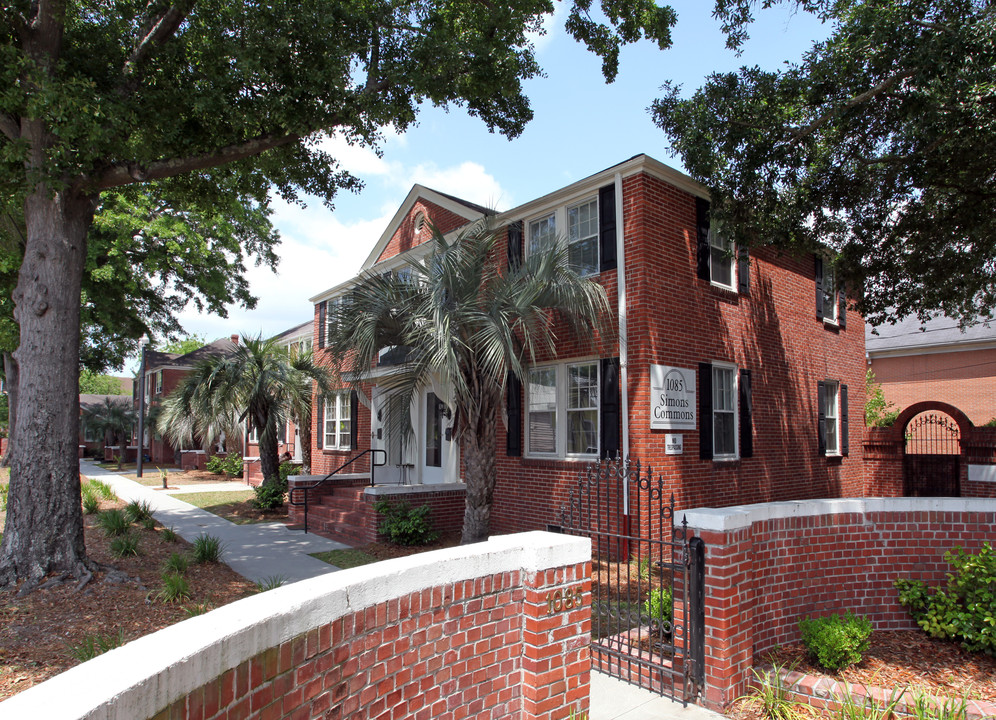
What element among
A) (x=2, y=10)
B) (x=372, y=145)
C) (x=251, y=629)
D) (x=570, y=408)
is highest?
(x=2, y=10)

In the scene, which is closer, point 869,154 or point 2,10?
point 2,10

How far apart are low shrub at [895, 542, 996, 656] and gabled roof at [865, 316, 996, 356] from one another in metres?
17.6

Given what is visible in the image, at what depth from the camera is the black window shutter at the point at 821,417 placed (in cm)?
1387

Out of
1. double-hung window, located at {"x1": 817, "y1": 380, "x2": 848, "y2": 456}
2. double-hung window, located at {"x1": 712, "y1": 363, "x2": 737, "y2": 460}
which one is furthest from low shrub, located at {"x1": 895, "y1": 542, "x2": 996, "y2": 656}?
double-hung window, located at {"x1": 817, "y1": 380, "x2": 848, "y2": 456}

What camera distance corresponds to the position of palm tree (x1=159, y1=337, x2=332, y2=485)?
1509 centimetres

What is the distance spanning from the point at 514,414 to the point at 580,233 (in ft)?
11.2

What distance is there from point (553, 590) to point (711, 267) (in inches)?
354

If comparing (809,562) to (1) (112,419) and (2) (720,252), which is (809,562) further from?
(1) (112,419)

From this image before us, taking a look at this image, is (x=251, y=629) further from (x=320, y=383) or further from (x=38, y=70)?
(x=320, y=383)

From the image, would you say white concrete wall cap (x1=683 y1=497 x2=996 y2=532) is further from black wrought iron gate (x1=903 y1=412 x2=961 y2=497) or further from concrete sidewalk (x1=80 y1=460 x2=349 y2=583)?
black wrought iron gate (x1=903 y1=412 x2=961 y2=497)

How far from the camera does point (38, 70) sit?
7426mm

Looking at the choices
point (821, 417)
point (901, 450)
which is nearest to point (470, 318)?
point (821, 417)

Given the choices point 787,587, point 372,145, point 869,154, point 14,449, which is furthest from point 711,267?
point 14,449

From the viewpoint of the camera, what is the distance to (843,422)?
14.8 m
